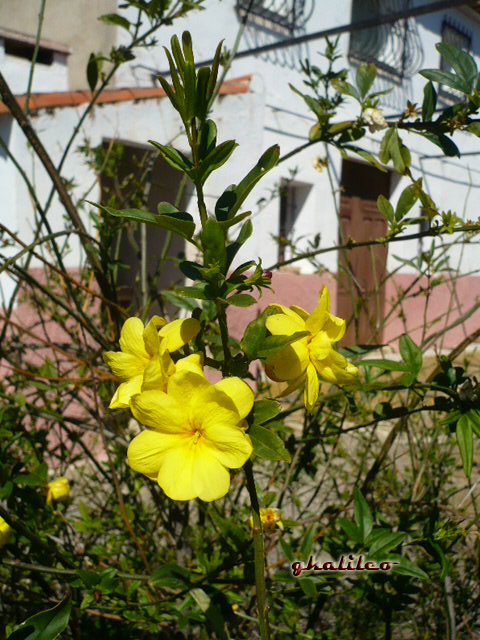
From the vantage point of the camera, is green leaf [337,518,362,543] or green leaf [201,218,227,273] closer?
green leaf [201,218,227,273]

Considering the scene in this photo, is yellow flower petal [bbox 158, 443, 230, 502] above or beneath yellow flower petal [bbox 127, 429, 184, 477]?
beneath

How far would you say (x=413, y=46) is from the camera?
8.92 m

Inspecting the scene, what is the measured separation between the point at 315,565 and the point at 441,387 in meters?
0.51

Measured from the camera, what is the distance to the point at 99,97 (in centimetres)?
466

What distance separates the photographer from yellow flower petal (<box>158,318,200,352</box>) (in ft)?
2.56

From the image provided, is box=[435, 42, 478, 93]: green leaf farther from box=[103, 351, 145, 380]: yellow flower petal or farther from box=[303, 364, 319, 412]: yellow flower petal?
box=[103, 351, 145, 380]: yellow flower petal

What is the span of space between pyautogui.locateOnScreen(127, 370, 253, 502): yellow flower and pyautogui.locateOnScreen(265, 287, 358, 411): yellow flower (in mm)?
98

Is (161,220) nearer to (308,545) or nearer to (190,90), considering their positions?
(190,90)

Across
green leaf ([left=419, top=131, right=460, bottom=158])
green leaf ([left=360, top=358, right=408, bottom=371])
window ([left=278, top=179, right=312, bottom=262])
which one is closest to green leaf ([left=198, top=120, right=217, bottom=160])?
green leaf ([left=360, top=358, right=408, bottom=371])

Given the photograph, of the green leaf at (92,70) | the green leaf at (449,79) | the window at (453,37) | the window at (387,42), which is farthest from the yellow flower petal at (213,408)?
the window at (453,37)

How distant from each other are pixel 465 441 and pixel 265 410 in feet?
1.29

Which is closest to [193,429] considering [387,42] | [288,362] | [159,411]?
[159,411]

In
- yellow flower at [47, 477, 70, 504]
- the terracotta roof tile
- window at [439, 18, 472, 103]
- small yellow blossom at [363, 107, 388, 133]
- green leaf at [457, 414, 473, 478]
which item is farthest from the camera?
window at [439, 18, 472, 103]

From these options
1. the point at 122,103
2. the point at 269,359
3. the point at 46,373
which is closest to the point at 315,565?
the point at 269,359
